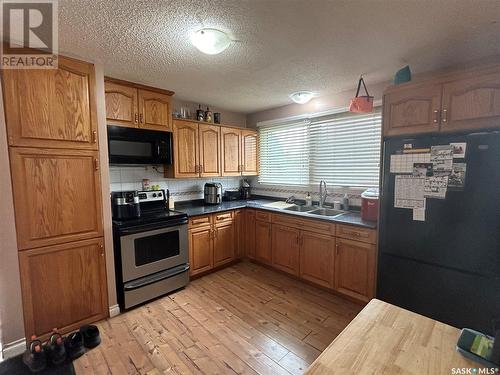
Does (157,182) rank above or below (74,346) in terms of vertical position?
above

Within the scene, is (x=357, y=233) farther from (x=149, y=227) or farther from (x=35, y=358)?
(x=35, y=358)

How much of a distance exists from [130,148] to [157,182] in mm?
708

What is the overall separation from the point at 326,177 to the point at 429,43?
181 cm

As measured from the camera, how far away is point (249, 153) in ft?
13.0

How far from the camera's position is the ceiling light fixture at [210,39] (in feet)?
5.19

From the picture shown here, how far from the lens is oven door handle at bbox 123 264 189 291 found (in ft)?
7.68

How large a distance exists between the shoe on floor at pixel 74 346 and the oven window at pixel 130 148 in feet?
5.33

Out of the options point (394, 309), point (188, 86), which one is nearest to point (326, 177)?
point (188, 86)

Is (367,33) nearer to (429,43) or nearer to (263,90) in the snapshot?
(429,43)

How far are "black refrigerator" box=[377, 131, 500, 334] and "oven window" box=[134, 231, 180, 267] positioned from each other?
82.5 inches

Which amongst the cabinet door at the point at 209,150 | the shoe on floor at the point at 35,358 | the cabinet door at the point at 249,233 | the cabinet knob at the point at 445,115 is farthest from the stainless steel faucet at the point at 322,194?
the shoe on floor at the point at 35,358

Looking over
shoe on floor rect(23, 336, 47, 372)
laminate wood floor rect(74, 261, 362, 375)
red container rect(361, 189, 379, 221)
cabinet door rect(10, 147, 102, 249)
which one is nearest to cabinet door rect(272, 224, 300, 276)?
laminate wood floor rect(74, 261, 362, 375)

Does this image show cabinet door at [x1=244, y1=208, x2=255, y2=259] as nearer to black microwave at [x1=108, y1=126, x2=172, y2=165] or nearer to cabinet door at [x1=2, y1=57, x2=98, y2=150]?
black microwave at [x1=108, y1=126, x2=172, y2=165]

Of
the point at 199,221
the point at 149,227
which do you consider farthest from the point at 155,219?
the point at 199,221
